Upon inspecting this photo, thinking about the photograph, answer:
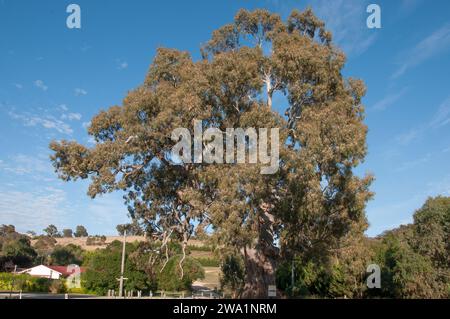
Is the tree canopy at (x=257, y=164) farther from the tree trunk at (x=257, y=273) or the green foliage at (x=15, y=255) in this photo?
the green foliage at (x=15, y=255)

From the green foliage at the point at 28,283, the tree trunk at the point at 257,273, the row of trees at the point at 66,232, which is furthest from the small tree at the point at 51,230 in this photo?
the tree trunk at the point at 257,273

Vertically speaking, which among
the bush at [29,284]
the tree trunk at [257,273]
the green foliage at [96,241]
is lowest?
the bush at [29,284]

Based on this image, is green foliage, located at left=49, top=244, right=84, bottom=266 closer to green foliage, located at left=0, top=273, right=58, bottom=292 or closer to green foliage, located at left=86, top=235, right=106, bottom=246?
green foliage, located at left=86, top=235, right=106, bottom=246

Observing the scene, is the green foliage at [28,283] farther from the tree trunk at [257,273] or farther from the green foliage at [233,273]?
the tree trunk at [257,273]

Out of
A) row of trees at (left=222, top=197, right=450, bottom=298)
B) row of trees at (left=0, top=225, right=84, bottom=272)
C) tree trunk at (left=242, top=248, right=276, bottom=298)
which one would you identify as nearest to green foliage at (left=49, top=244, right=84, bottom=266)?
row of trees at (left=0, top=225, right=84, bottom=272)

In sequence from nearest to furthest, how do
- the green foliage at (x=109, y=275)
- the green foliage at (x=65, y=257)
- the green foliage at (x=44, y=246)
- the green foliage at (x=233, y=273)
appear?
the green foliage at (x=233, y=273) → the green foliage at (x=109, y=275) → the green foliage at (x=65, y=257) → the green foliage at (x=44, y=246)

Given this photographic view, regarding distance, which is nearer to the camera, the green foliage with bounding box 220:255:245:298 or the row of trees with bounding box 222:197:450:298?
the green foliage with bounding box 220:255:245:298

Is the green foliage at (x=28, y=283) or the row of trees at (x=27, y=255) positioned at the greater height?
the row of trees at (x=27, y=255)

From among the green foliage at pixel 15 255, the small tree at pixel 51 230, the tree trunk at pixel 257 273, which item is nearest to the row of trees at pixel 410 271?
the tree trunk at pixel 257 273

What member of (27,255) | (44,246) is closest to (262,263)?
(27,255)

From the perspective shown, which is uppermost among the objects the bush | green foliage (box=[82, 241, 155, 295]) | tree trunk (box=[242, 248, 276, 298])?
tree trunk (box=[242, 248, 276, 298])

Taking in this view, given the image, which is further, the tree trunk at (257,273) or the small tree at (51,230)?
the small tree at (51,230)

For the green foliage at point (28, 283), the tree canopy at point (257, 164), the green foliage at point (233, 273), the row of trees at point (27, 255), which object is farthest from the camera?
the row of trees at point (27, 255)
